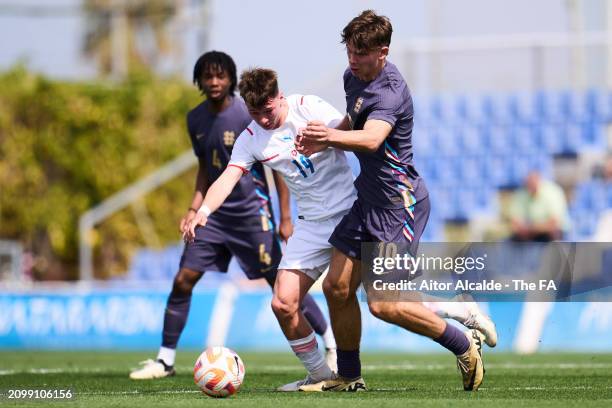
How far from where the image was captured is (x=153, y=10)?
28.0 meters

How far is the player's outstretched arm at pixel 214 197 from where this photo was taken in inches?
312

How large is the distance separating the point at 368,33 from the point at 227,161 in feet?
9.19

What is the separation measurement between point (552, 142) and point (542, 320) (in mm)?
6049

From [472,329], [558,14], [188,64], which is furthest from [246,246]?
[188,64]

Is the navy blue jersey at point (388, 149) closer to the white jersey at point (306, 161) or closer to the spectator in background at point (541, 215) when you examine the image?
the white jersey at point (306, 161)

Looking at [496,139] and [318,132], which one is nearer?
[318,132]

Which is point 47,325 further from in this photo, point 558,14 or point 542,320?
point 558,14

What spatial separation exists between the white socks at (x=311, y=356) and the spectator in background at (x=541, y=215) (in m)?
9.21

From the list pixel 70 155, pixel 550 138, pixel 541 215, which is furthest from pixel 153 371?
pixel 70 155

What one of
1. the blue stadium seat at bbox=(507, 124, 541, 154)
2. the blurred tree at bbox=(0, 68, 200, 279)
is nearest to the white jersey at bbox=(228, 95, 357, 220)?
the blue stadium seat at bbox=(507, 124, 541, 154)

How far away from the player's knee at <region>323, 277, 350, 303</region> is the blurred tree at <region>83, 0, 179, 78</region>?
19430mm

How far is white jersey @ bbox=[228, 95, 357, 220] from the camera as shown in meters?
8.21

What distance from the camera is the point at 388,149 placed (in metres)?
7.79

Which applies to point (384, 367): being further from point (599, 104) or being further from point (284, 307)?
point (599, 104)
